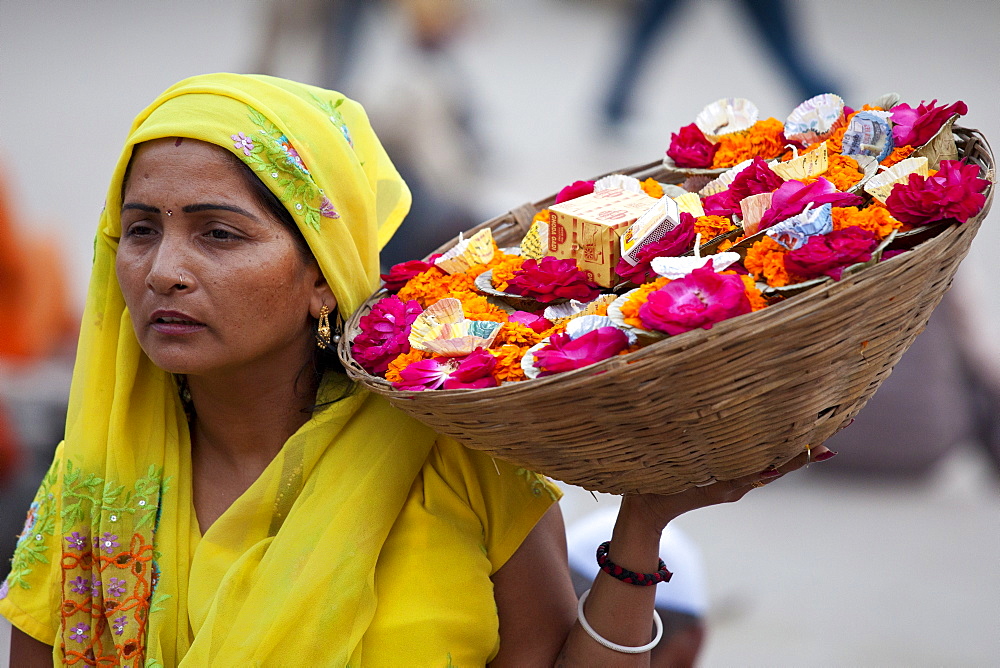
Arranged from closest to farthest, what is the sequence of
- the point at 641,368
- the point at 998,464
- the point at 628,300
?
the point at 641,368
the point at 628,300
the point at 998,464

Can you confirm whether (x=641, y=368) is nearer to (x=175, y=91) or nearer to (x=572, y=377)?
(x=572, y=377)

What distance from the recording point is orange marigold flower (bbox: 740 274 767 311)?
998mm

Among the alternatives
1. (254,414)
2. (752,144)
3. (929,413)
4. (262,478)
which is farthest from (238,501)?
(929,413)

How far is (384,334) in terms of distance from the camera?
1.27 metres

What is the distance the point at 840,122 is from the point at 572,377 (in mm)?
721

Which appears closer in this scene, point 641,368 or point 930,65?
point 641,368

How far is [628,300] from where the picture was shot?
41.3 inches

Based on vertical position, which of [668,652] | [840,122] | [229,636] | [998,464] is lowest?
[998,464]

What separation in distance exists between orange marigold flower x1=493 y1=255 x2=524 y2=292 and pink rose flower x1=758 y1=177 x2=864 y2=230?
0.36m

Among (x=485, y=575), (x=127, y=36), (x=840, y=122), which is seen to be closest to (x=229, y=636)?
(x=485, y=575)

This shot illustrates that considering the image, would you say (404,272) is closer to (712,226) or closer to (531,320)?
(531,320)

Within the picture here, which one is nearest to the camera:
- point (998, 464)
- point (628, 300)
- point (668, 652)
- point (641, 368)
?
point (641, 368)

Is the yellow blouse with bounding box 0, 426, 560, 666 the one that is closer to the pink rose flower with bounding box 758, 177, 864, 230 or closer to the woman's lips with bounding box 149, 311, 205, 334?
the woman's lips with bounding box 149, 311, 205, 334

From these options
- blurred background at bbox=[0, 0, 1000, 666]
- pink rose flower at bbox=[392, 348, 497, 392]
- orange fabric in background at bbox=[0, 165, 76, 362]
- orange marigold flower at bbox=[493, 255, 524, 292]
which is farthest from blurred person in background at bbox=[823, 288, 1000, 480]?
orange fabric in background at bbox=[0, 165, 76, 362]
